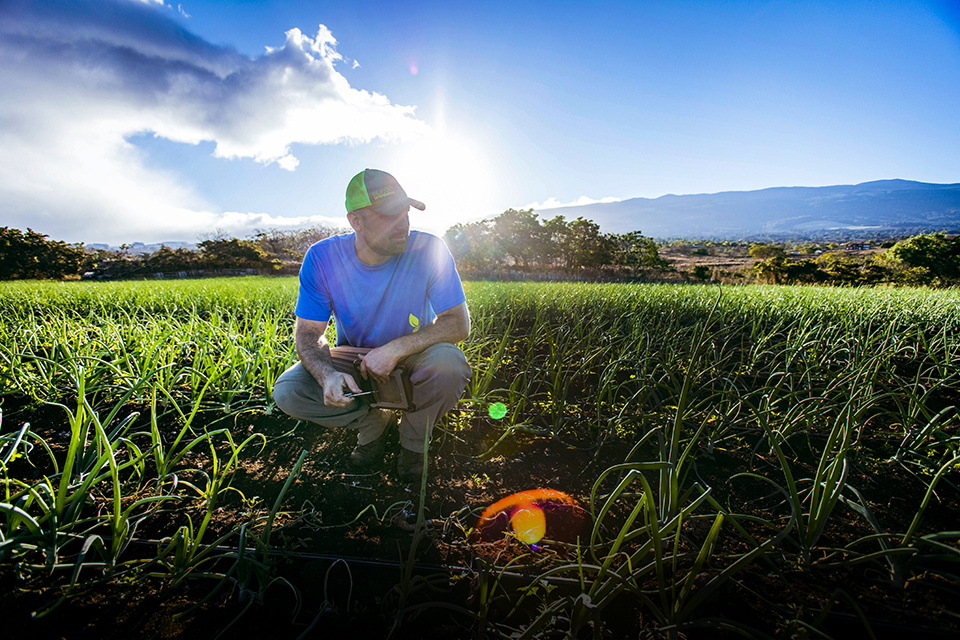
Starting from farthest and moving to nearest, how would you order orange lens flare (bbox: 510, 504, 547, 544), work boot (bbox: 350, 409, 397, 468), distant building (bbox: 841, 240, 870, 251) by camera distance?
distant building (bbox: 841, 240, 870, 251) < work boot (bbox: 350, 409, 397, 468) < orange lens flare (bbox: 510, 504, 547, 544)

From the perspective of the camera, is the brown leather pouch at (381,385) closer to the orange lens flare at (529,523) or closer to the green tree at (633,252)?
the orange lens flare at (529,523)

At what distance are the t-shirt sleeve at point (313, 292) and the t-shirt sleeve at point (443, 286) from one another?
62 centimetres

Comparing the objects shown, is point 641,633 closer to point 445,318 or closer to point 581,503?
point 581,503

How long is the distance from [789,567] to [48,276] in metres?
34.0

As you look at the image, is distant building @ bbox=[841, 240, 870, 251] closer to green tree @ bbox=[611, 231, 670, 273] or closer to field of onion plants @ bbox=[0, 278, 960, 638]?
green tree @ bbox=[611, 231, 670, 273]

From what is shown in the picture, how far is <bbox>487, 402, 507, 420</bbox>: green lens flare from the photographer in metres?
2.10

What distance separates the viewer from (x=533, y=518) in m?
1.38

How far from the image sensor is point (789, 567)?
3.71ft

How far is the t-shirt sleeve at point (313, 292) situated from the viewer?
1.98m

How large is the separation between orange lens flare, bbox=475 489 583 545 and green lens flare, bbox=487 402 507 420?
0.59 metres

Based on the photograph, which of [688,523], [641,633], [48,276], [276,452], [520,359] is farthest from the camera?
[48,276]

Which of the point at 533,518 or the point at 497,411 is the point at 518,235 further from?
the point at 533,518

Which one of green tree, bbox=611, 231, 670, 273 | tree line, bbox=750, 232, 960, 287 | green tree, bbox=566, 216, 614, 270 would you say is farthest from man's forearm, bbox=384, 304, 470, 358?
tree line, bbox=750, 232, 960, 287

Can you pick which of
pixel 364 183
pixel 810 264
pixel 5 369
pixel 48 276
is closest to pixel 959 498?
pixel 364 183
